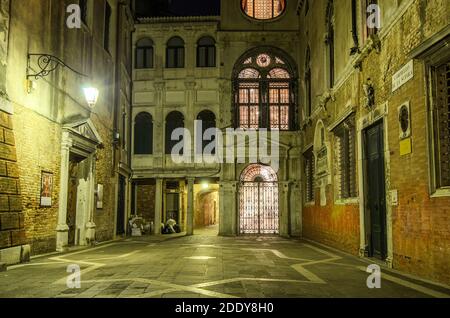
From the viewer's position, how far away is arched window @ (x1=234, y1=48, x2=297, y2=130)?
76.0 ft

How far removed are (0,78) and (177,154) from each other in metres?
13.7

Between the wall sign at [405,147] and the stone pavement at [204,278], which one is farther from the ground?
the wall sign at [405,147]

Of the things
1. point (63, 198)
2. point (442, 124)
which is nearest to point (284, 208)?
point (63, 198)

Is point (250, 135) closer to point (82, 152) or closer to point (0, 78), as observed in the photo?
point (82, 152)

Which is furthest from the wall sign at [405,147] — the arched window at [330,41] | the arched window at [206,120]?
the arched window at [206,120]

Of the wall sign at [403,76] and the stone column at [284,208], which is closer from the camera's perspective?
the wall sign at [403,76]

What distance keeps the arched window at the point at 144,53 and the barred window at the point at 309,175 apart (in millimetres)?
9375

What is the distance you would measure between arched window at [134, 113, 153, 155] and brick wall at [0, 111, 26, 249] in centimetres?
1330

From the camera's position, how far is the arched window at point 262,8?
23859mm

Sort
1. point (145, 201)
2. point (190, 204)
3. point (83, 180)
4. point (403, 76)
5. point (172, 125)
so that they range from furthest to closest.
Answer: point (145, 201) < point (172, 125) < point (190, 204) < point (83, 180) < point (403, 76)

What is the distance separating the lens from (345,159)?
13922 millimetres

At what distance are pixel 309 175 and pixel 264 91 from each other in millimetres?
5289

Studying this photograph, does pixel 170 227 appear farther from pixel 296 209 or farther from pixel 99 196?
pixel 99 196

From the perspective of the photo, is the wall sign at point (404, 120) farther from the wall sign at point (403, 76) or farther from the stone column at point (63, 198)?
the stone column at point (63, 198)
